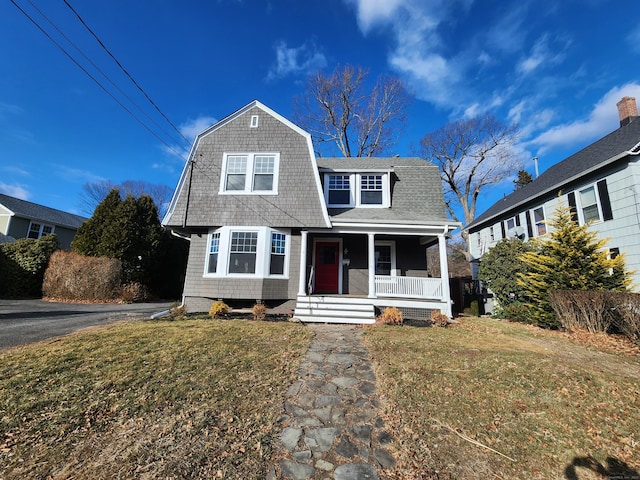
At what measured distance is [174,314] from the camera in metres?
9.29

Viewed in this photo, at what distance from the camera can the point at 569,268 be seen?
8.47 metres

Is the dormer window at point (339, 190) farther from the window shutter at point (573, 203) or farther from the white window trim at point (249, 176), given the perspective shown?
the window shutter at point (573, 203)

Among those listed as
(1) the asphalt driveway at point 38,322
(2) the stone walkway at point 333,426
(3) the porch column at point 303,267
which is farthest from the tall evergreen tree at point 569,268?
(1) the asphalt driveway at point 38,322

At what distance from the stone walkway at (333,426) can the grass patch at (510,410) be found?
22 centimetres

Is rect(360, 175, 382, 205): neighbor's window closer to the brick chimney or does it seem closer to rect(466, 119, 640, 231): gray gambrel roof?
rect(466, 119, 640, 231): gray gambrel roof

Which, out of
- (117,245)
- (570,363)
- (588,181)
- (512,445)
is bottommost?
(512,445)

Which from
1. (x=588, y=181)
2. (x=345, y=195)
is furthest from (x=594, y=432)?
(x=588, y=181)

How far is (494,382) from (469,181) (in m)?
24.6

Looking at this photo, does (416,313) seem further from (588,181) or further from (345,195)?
(588,181)

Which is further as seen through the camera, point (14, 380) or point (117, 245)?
point (117, 245)

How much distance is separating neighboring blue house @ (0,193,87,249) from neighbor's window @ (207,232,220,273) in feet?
53.6

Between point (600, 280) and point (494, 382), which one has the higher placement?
point (600, 280)

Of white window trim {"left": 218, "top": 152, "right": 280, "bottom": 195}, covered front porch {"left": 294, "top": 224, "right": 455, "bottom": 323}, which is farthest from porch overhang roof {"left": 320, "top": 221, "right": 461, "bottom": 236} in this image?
white window trim {"left": 218, "top": 152, "right": 280, "bottom": 195}

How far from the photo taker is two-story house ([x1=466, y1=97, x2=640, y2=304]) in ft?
32.2
